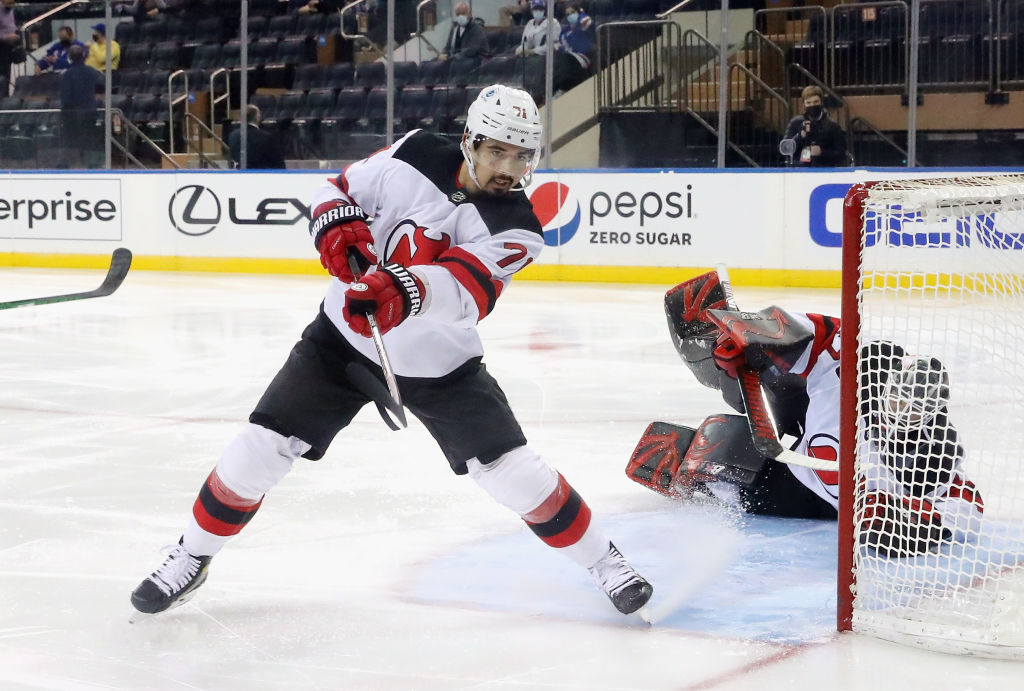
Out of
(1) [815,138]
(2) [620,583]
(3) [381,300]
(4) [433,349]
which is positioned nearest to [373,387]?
(4) [433,349]

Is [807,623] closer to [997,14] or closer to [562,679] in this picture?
[562,679]

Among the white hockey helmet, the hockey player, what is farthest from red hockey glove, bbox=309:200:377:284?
the white hockey helmet

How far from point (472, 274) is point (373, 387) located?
0.91 feet

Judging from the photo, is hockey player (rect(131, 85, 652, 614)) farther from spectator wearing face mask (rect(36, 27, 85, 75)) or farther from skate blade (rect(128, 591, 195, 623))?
spectator wearing face mask (rect(36, 27, 85, 75))

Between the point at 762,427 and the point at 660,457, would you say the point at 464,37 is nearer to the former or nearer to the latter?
the point at 660,457

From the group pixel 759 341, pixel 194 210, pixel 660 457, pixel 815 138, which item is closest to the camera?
pixel 759 341

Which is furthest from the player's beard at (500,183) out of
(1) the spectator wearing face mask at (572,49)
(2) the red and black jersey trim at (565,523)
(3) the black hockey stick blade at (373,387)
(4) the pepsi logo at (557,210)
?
(1) the spectator wearing face mask at (572,49)

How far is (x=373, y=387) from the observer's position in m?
2.37

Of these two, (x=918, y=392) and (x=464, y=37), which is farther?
(x=464, y=37)

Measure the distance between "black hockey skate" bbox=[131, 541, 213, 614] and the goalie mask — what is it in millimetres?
1320

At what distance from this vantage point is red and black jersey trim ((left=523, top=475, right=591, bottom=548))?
2387 mm

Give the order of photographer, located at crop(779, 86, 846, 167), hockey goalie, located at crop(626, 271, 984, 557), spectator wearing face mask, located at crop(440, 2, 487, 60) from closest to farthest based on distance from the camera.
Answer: hockey goalie, located at crop(626, 271, 984, 557) < photographer, located at crop(779, 86, 846, 167) < spectator wearing face mask, located at crop(440, 2, 487, 60)

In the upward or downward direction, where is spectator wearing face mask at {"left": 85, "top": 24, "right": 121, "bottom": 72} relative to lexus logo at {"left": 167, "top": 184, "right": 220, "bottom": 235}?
upward

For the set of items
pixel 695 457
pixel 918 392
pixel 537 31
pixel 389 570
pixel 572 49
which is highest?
pixel 537 31
